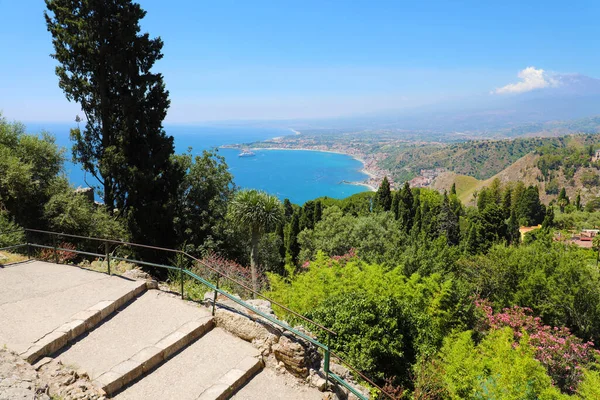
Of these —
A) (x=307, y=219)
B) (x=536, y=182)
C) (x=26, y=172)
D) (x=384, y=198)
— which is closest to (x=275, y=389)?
(x=26, y=172)

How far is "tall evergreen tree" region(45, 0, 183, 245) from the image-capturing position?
579 inches

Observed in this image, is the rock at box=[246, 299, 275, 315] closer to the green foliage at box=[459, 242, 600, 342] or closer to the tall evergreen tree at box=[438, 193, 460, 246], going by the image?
the green foliage at box=[459, 242, 600, 342]

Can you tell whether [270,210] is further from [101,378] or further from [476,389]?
[101,378]

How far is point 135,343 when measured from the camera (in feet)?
17.4

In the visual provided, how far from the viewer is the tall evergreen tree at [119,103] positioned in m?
14.7

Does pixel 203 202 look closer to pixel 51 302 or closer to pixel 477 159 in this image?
pixel 51 302

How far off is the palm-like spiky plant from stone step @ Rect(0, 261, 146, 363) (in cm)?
900

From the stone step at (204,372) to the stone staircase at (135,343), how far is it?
0.5 inches

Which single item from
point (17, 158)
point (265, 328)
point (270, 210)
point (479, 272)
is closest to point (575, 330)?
point (479, 272)

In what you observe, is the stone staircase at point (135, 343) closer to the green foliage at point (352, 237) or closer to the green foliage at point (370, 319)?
the green foliage at point (370, 319)

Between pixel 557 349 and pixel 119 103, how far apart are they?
61.8ft

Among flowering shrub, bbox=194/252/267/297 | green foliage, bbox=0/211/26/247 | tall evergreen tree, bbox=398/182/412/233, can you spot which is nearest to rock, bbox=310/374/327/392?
flowering shrub, bbox=194/252/267/297

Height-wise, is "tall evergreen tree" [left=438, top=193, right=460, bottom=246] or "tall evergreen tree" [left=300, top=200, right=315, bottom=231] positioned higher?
"tall evergreen tree" [left=300, top=200, right=315, bottom=231]

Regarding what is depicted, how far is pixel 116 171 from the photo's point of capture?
15.0m
